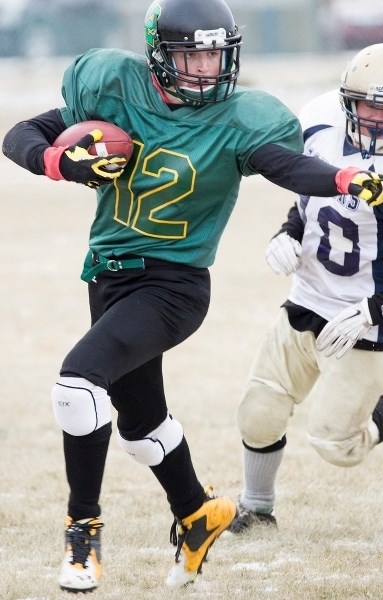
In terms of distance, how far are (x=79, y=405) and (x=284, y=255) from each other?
1.13m

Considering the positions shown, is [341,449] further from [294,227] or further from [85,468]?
[85,468]

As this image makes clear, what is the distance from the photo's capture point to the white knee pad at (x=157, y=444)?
12.1ft

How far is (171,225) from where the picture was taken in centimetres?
358

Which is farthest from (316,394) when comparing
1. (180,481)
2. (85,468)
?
(85,468)

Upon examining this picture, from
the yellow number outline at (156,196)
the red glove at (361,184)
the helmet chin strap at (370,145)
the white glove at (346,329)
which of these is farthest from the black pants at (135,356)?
the helmet chin strap at (370,145)

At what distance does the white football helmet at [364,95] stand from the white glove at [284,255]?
42cm

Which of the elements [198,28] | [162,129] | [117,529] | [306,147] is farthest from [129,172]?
[117,529]

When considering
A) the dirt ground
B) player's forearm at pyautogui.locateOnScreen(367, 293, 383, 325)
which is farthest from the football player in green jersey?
player's forearm at pyautogui.locateOnScreen(367, 293, 383, 325)

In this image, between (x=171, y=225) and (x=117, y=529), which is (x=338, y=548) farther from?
(x=171, y=225)

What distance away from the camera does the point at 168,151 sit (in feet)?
11.5

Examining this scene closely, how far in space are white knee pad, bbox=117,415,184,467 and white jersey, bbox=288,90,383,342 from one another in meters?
0.81

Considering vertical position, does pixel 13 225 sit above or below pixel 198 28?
below

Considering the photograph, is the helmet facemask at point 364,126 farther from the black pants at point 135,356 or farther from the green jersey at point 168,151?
the black pants at point 135,356

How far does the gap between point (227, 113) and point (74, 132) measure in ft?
1.60
